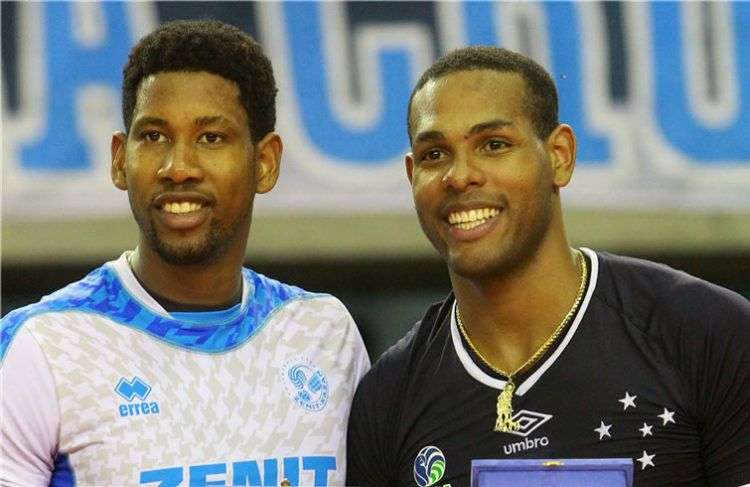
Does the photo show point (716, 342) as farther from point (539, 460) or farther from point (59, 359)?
point (59, 359)

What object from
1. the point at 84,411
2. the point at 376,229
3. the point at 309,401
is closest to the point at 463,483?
the point at 309,401

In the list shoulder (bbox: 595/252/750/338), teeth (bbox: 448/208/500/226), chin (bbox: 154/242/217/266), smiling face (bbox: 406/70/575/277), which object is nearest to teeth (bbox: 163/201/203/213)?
chin (bbox: 154/242/217/266)

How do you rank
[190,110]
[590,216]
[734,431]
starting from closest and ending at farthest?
1. [734,431]
2. [190,110]
3. [590,216]

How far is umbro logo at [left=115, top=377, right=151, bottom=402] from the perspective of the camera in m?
4.19

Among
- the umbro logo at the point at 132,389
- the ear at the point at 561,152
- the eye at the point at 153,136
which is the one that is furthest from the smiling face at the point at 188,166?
the ear at the point at 561,152

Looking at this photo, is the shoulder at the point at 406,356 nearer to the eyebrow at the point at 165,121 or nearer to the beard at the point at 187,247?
the beard at the point at 187,247

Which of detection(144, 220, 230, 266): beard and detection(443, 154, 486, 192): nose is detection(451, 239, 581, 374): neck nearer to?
detection(443, 154, 486, 192): nose

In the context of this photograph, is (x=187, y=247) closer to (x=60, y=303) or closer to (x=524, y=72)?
(x=60, y=303)

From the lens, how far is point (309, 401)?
4.45 m

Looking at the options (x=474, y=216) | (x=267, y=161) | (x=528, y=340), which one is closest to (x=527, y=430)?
(x=528, y=340)

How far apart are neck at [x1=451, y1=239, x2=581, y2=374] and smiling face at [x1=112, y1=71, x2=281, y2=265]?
2.41 ft

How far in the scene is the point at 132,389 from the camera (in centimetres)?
421

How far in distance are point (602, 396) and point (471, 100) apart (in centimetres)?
96

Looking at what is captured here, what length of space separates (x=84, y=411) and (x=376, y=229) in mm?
5029
